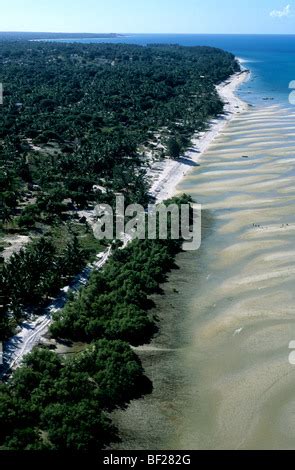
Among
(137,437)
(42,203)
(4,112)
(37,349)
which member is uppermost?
(4,112)

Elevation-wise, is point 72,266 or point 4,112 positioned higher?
point 4,112

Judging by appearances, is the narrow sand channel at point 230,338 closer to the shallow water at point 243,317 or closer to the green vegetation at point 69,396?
the shallow water at point 243,317

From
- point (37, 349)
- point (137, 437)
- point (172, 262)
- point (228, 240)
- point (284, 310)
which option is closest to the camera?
point (137, 437)

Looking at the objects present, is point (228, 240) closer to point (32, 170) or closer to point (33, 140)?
point (32, 170)

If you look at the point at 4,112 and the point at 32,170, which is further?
the point at 4,112

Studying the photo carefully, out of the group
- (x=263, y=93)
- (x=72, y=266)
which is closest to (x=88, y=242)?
(x=72, y=266)

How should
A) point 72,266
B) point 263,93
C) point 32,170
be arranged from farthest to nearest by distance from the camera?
point 263,93, point 32,170, point 72,266

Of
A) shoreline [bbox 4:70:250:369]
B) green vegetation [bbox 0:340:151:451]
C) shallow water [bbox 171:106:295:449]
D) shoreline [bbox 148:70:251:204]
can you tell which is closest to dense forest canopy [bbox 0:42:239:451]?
green vegetation [bbox 0:340:151:451]
